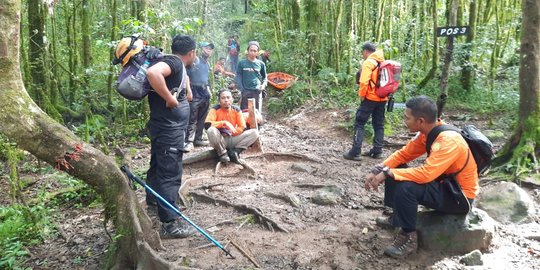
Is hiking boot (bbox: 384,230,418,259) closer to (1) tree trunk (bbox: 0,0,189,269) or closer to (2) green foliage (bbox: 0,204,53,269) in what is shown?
(1) tree trunk (bbox: 0,0,189,269)

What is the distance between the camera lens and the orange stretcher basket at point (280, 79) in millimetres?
13559

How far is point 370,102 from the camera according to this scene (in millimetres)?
7223

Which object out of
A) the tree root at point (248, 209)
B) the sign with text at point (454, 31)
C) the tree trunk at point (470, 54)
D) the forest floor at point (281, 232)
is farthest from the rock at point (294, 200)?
the tree trunk at point (470, 54)

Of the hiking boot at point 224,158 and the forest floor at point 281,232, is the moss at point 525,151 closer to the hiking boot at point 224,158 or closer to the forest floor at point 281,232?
the forest floor at point 281,232

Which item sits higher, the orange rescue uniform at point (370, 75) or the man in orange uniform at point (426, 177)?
the orange rescue uniform at point (370, 75)

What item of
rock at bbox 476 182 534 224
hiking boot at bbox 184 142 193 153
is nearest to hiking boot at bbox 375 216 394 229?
rock at bbox 476 182 534 224

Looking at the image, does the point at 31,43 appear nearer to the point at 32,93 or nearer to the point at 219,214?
the point at 32,93

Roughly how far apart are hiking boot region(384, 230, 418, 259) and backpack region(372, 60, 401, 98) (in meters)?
3.46

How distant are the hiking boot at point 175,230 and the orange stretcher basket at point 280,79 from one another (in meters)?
9.10

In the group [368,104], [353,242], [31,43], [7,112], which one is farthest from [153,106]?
[31,43]

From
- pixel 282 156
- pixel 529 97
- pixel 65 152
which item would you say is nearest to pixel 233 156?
pixel 282 156

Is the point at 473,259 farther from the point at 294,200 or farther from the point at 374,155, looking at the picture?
the point at 374,155

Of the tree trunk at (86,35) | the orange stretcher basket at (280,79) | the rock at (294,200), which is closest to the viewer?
the rock at (294,200)

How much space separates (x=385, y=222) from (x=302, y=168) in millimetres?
2357
